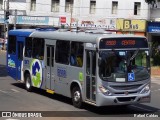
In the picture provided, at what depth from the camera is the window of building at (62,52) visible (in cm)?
1723

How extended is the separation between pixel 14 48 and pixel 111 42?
7.88 metres

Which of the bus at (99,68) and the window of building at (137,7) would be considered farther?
the window of building at (137,7)

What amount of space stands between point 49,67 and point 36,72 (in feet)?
4.31

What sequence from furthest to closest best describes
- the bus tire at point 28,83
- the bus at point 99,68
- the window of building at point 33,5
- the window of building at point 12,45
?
1. the window of building at point 33,5
2. the window of building at point 12,45
3. the bus tire at point 28,83
4. the bus at point 99,68

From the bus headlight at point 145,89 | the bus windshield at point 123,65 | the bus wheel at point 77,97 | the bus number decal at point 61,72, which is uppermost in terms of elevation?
the bus windshield at point 123,65

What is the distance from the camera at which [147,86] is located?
15641 mm

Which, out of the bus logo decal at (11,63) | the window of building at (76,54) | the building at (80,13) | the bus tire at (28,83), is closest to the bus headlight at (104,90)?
the window of building at (76,54)

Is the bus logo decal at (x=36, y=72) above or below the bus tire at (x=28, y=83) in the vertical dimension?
above

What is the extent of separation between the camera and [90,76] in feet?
50.8

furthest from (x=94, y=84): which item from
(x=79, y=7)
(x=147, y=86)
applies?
(x=79, y=7)

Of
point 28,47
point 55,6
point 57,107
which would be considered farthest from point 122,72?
point 55,6

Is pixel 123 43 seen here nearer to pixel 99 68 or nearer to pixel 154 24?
pixel 99 68

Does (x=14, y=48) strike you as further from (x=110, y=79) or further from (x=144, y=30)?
(x=144, y=30)

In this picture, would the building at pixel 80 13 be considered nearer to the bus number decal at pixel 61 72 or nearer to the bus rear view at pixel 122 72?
the bus number decal at pixel 61 72
